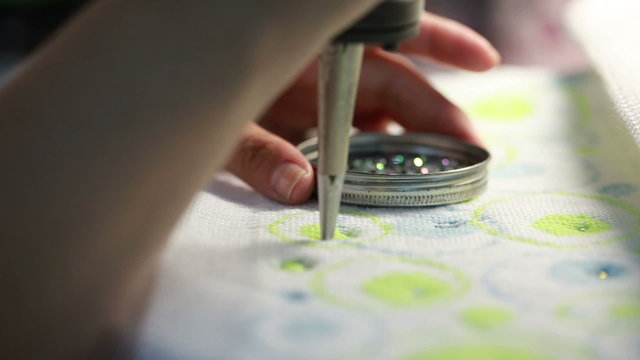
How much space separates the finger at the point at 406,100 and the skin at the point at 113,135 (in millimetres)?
256

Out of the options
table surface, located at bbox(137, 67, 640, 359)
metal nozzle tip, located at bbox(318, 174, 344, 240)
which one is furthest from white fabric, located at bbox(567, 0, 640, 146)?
metal nozzle tip, located at bbox(318, 174, 344, 240)

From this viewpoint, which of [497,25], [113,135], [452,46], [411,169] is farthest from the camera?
[497,25]

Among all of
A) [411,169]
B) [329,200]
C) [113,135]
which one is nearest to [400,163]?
[411,169]

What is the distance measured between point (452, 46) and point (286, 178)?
0.21 meters

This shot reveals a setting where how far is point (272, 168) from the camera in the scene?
1.59ft

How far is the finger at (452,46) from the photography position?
24.1 inches

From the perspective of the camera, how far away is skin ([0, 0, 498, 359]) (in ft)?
0.98

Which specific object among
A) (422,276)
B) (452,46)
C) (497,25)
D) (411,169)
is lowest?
(422,276)

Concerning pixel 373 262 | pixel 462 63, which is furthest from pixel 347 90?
pixel 462 63

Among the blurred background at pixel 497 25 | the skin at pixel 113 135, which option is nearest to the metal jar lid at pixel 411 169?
the skin at pixel 113 135

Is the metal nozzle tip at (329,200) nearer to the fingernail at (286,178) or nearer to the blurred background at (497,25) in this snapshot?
the fingernail at (286,178)

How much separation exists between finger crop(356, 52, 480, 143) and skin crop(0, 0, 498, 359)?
26 centimetres

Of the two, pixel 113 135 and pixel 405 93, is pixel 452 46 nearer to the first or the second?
pixel 405 93

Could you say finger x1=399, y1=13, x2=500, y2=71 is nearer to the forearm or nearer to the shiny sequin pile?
the shiny sequin pile
